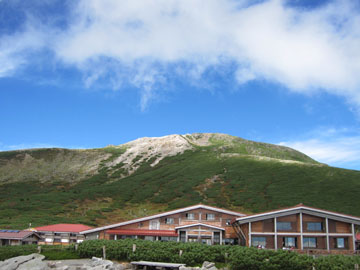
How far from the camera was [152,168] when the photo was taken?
146 meters

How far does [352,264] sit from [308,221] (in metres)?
13.4

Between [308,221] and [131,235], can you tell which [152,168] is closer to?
[131,235]

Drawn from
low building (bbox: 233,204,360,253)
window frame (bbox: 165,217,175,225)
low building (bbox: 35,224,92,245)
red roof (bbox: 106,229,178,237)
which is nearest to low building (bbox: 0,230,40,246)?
low building (bbox: 35,224,92,245)

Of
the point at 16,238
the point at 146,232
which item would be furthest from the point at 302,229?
the point at 16,238

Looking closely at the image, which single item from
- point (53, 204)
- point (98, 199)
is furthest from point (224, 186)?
point (53, 204)

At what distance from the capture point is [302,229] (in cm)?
4388

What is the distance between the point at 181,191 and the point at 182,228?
182ft

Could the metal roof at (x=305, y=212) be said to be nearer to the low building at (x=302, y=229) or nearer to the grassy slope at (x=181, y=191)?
the low building at (x=302, y=229)

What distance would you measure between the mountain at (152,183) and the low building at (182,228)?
2911cm

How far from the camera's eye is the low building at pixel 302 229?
143ft

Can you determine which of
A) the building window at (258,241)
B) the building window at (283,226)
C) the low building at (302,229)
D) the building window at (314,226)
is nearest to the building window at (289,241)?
the low building at (302,229)

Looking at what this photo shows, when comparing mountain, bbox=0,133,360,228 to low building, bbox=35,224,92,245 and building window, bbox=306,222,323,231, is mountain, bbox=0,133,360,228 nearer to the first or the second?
low building, bbox=35,224,92,245

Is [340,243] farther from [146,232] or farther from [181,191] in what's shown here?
[181,191]

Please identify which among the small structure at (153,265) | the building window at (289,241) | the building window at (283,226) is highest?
the building window at (283,226)
